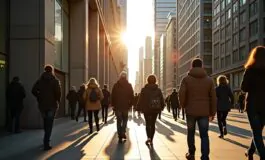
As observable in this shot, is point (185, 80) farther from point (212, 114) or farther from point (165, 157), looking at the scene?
point (165, 157)

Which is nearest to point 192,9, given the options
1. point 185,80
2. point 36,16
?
point 36,16

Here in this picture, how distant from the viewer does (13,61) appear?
14.4 m

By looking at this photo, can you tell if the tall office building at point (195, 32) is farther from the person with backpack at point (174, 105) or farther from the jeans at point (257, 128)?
the jeans at point (257, 128)

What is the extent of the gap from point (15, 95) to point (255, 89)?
8398 mm

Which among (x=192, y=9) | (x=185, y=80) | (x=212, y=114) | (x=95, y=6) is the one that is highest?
(x=192, y=9)

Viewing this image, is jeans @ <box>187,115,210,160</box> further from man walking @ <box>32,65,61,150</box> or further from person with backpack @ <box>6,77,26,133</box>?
person with backpack @ <box>6,77,26,133</box>

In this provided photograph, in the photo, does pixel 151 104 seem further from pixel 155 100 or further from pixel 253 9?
pixel 253 9

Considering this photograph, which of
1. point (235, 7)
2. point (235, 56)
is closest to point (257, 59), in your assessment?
point (235, 56)

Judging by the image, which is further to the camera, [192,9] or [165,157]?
[192,9]

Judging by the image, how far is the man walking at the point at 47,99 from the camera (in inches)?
369

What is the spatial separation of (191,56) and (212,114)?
9989 cm

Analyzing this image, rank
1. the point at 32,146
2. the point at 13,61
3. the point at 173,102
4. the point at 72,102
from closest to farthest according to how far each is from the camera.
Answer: the point at 32,146 → the point at 13,61 → the point at 72,102 → the point at 173,102

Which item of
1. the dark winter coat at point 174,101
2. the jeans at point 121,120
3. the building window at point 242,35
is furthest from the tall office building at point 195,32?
the jeans at point 121,120

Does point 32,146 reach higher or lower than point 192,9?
lower
